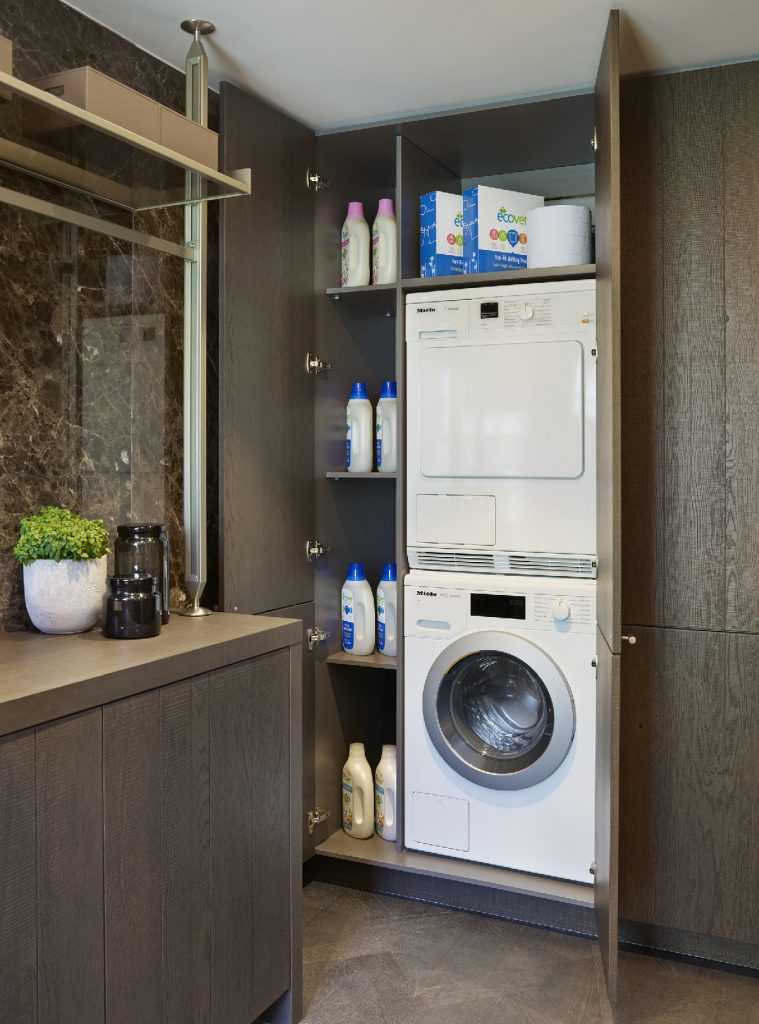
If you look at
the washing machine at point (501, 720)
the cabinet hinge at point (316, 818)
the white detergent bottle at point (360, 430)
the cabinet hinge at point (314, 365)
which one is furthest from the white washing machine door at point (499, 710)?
the cabinet hinge at point (314, 365)

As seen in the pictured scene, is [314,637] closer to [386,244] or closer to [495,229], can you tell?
[386,244]

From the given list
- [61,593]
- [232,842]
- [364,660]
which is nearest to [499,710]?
[364,660]

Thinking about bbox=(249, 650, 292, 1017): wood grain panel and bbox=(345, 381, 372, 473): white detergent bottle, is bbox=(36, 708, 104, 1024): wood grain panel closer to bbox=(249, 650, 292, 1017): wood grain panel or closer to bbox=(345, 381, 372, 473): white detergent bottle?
bbox=(249, 650, 292, 1017): wood grain panel

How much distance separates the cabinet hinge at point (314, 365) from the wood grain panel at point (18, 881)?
5.47 ft

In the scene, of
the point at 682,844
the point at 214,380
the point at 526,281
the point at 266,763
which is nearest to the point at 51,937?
the point at 266,763

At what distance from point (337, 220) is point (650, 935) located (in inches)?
94.2

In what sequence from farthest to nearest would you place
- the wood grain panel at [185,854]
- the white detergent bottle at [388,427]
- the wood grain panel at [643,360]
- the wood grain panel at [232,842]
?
the white detergent bottle at [388,427] < the wood grain panel at [643,360] < the wood grain panel at [232,842] < the wood grain panel at [185,854]

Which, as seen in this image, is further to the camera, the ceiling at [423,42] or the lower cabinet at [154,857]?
the ceiling at [423,42]

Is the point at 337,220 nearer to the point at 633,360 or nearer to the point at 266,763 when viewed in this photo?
the point at 633,360

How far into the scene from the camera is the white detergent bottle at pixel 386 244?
281 cm

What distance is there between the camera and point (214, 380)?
8.07 ft

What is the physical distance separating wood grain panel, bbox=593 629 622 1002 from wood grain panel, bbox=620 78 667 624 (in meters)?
0.22

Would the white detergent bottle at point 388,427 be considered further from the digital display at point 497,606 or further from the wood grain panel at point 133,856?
the wood grain panel at point 133,856

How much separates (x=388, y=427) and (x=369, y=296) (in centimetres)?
44
